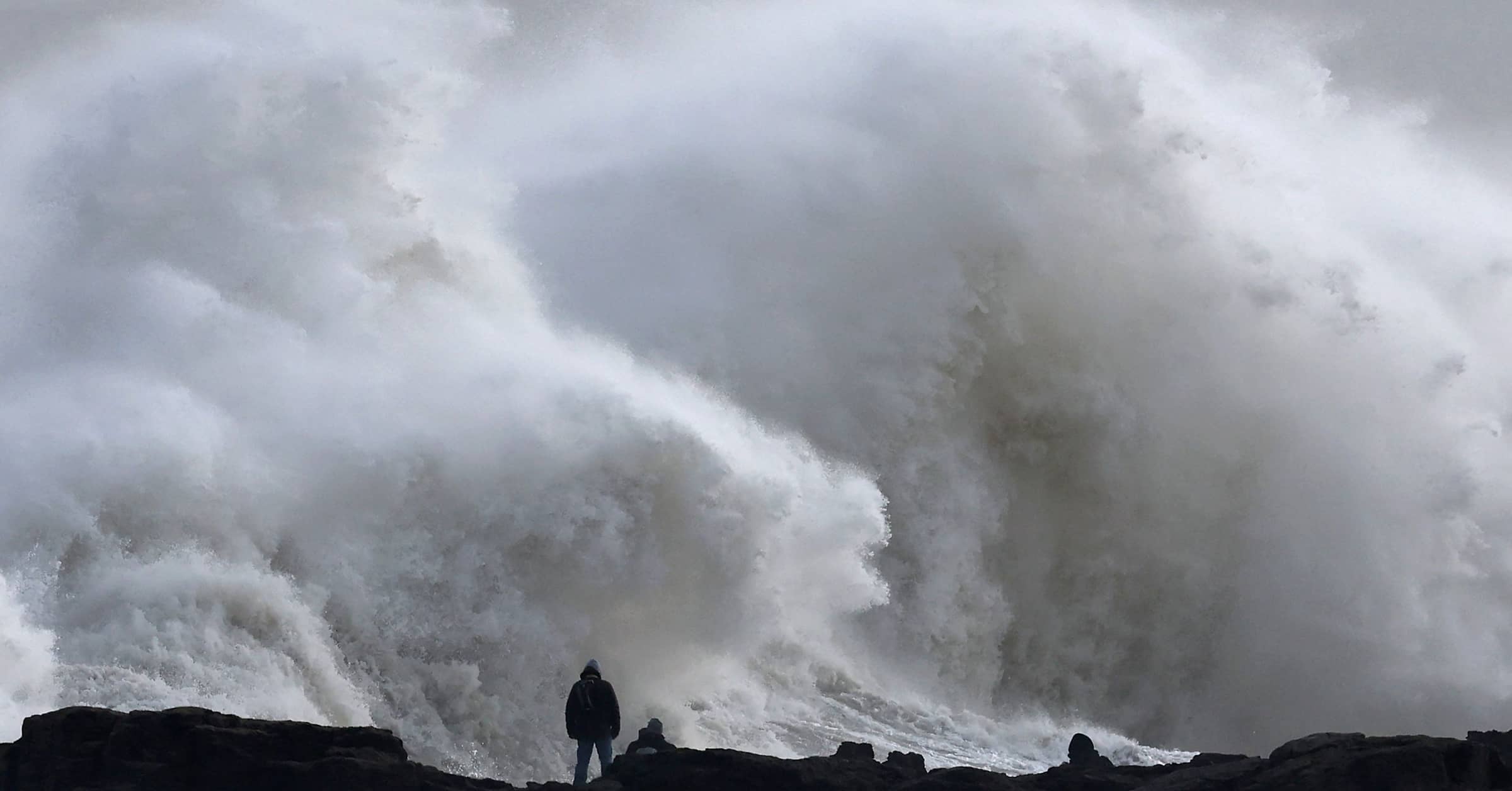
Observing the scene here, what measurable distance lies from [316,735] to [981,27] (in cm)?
1788

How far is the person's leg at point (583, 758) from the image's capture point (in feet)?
41.7

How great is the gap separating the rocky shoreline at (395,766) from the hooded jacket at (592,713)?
1148 millimetres

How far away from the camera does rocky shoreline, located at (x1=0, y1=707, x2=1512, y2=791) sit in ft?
34.4

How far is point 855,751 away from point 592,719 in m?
1.74

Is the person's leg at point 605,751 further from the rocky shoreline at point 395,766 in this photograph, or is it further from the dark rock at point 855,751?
the dark rock at point 855,751

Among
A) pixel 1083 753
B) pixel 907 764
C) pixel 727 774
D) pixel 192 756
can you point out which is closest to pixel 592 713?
pixel 727 774

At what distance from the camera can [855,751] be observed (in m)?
12.9

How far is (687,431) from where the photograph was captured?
61.0ft

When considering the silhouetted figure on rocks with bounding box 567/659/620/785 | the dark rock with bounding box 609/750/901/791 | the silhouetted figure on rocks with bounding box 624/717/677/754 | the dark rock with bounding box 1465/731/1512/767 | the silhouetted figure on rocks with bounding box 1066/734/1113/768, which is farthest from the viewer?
the silhouetted figure on rocks with bounding box 1066/734/1113/768

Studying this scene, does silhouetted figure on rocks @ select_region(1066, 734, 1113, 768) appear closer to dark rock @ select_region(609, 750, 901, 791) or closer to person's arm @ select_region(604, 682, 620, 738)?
dark rock @ select_region(609, 750, 901, 791)

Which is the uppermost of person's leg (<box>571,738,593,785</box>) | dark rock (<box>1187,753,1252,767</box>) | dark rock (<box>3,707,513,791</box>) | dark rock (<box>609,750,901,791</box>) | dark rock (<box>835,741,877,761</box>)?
dark rock (<box>1187,753,1252,767</box>)

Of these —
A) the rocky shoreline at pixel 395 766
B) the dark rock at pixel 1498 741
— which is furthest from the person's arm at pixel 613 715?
the dark rock at pixel 1498 741

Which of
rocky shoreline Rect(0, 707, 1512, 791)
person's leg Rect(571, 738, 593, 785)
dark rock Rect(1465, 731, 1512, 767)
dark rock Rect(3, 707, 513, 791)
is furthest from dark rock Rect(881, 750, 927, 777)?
dark rock Rect(1465, 731, 1512, 767)

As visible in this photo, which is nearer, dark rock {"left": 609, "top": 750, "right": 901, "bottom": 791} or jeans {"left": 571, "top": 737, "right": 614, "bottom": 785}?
dark rock {"left": 609, "top": 750, "right": 901, "bottom": 791}
